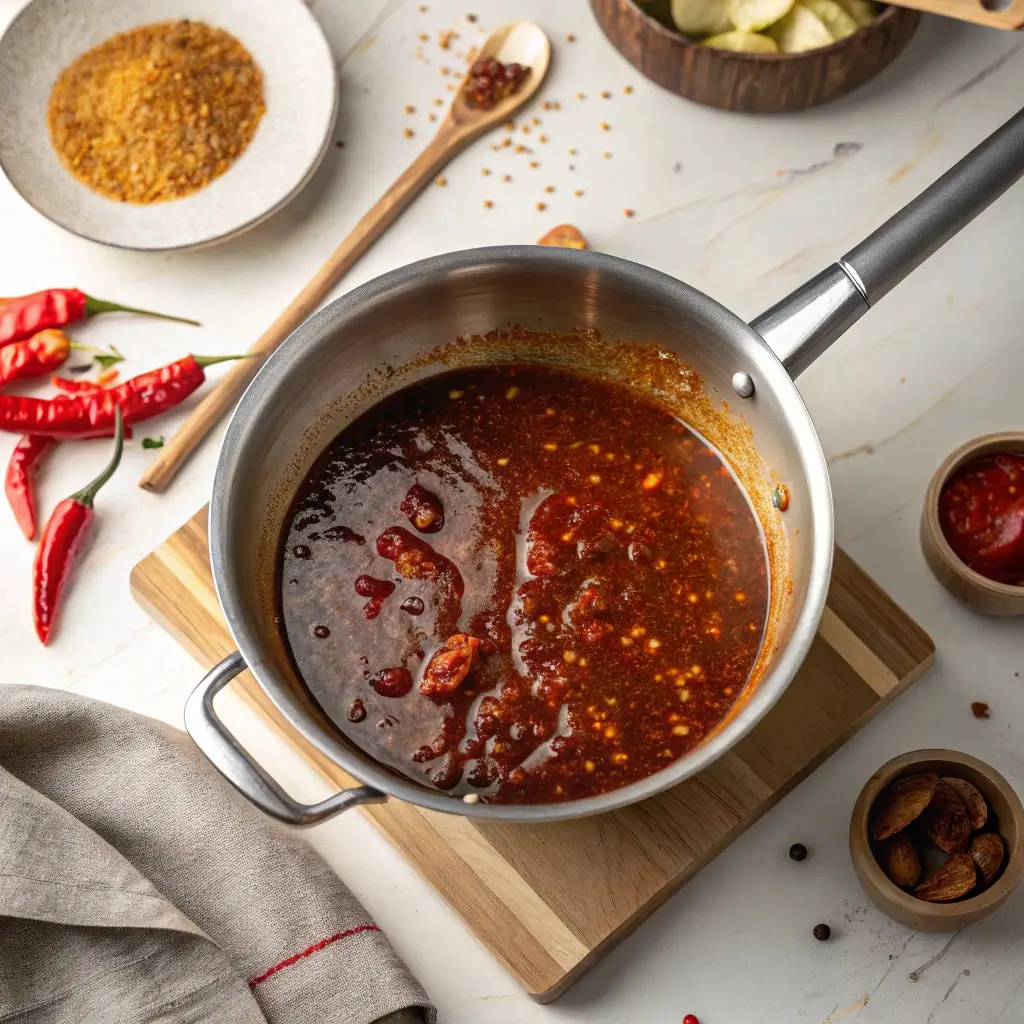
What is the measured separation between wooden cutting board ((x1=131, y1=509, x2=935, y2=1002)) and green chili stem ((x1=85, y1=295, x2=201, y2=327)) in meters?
1.08

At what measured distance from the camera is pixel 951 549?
2.73 m

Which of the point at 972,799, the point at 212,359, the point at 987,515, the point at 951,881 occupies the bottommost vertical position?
the point at 212,359

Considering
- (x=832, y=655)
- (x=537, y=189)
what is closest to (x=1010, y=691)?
(x=832, y=655)

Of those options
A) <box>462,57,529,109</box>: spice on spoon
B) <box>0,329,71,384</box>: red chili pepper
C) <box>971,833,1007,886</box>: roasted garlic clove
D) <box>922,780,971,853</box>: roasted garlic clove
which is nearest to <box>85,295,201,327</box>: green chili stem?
<box>0,329,71,384</box>: red chili pepper

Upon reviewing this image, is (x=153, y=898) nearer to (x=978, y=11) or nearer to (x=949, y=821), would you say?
(x=949, y=821)

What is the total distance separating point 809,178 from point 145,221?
5.61 feet

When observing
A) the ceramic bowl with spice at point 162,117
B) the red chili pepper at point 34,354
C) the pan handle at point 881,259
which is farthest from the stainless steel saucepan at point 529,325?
the red chili pepper at point 34,354

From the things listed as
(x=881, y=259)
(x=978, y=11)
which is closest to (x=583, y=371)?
(x=881, y=259)

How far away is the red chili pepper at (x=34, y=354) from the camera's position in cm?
309

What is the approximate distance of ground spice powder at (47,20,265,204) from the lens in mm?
3166

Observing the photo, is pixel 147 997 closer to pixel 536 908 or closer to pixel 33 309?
pixel 536 908

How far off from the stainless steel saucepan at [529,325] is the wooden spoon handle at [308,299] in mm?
476

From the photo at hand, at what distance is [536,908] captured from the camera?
8.52 feet

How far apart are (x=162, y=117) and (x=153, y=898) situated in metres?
1.93
